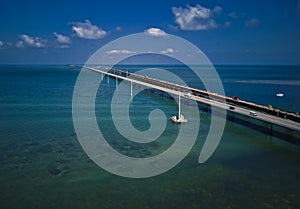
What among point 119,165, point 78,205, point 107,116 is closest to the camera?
point 78,205

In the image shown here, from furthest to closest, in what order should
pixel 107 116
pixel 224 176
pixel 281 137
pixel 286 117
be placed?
pixel 107 116
pixel 286 117
pixel 281 137
pixel 224 176

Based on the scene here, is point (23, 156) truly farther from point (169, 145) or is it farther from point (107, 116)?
point (107, 116)

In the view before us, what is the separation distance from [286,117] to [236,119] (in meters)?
6.15

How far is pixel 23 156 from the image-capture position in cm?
1741

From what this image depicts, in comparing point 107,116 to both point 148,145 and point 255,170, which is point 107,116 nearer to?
point 148,145

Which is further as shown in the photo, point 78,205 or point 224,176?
point 224,176

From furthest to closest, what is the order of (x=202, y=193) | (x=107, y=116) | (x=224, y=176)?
(x=107, y=116)
(x=224, y=176)
(x=202, y=193)

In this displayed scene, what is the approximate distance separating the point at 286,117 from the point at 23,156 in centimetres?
2375

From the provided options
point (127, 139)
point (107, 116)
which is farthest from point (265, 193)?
point (107, 116)

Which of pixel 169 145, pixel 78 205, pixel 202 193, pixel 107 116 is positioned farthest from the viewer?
pixel 107 116

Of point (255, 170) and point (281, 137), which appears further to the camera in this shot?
point (281, 137)

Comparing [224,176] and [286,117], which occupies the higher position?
[286,117]

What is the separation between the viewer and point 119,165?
16516 mm

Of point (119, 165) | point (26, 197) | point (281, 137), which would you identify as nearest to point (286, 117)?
point (281, 137)
